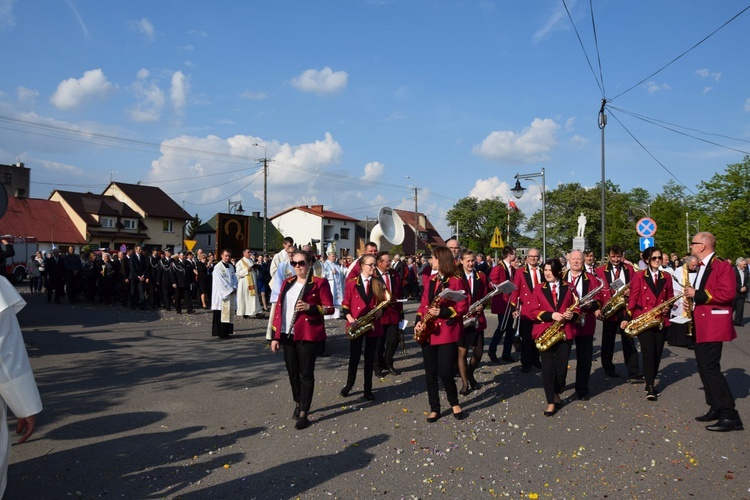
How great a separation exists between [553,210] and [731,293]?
76188mm

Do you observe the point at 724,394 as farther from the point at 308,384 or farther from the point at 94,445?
the point at 94,445

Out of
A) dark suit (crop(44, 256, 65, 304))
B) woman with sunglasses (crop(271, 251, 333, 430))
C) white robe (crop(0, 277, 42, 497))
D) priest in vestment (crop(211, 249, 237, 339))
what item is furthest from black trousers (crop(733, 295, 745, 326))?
dark suit (crop(44, 256, 65, 304))

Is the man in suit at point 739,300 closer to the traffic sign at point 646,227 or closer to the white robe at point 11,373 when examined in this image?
the traffic sign at point 646,227

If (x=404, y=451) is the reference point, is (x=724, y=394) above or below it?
above

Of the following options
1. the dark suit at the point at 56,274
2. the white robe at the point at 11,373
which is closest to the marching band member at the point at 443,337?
the white robe at the point at 11,373

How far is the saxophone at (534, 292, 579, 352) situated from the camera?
7.16 m

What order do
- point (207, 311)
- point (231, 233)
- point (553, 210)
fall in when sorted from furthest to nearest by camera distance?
point (553, 210) < point (207, 311) < point (231, 233)

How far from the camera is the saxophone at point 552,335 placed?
7.16 meters

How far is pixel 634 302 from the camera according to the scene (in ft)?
26.6

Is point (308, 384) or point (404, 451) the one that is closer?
point (404, 451)

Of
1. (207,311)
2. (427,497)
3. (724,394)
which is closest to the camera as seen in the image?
(427,497)

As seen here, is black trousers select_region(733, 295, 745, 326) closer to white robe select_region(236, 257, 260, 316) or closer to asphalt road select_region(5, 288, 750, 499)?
asphalt road select_region(5, 288, 750, 499)

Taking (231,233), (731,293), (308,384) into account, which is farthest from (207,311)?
(731,293)

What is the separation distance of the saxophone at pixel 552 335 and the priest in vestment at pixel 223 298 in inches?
303
